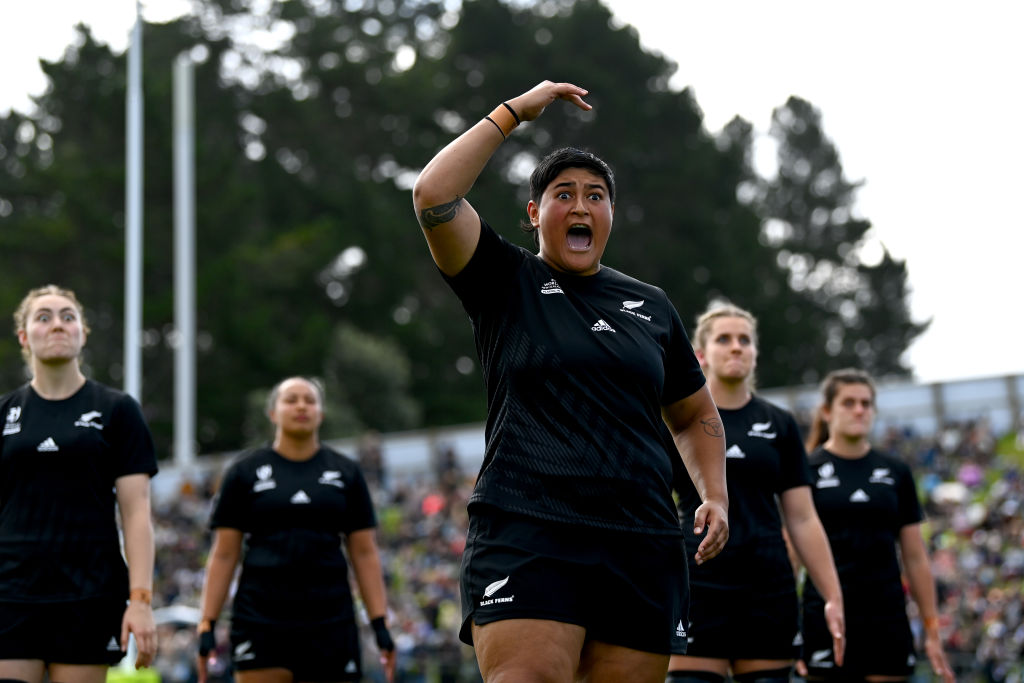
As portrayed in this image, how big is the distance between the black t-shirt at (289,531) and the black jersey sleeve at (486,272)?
3836 millimetres

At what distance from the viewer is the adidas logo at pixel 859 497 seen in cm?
803

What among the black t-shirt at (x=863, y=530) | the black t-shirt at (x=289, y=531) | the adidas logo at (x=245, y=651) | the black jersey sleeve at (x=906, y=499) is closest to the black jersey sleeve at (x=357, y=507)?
the black t-shirt at (x=289, y=531)

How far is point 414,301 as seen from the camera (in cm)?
5003

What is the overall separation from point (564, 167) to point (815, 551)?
10.9 ft

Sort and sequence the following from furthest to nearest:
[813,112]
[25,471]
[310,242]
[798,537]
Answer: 1. [813,112]
2. [310,242]
3. [798,537]
4. [25,471]

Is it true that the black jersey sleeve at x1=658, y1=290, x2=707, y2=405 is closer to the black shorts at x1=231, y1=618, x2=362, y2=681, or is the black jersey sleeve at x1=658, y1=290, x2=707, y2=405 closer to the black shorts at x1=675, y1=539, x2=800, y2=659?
the black shorts at x1=675, y1=539, x2=800, y2=659

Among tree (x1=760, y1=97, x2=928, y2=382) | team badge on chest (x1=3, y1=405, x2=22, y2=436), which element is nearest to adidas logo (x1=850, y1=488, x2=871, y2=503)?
team badge on chest (x1=3, y1=405, x2=22, y2=436)

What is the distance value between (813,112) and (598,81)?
706 inches

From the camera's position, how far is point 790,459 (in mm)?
7137

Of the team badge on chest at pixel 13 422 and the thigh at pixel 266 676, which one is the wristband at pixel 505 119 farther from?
the thigh at pixel 266 676

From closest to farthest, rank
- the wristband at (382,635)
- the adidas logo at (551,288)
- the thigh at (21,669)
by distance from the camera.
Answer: the adidas logo at (551,288) → the thigh at (21,669) → the wristband at (382,635)

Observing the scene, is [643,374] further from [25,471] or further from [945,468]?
[945,468]

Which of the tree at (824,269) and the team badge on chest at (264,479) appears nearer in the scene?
the team badge on chest at (264,479)

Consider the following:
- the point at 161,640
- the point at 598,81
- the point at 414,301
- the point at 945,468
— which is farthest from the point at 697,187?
the point at 161,640
